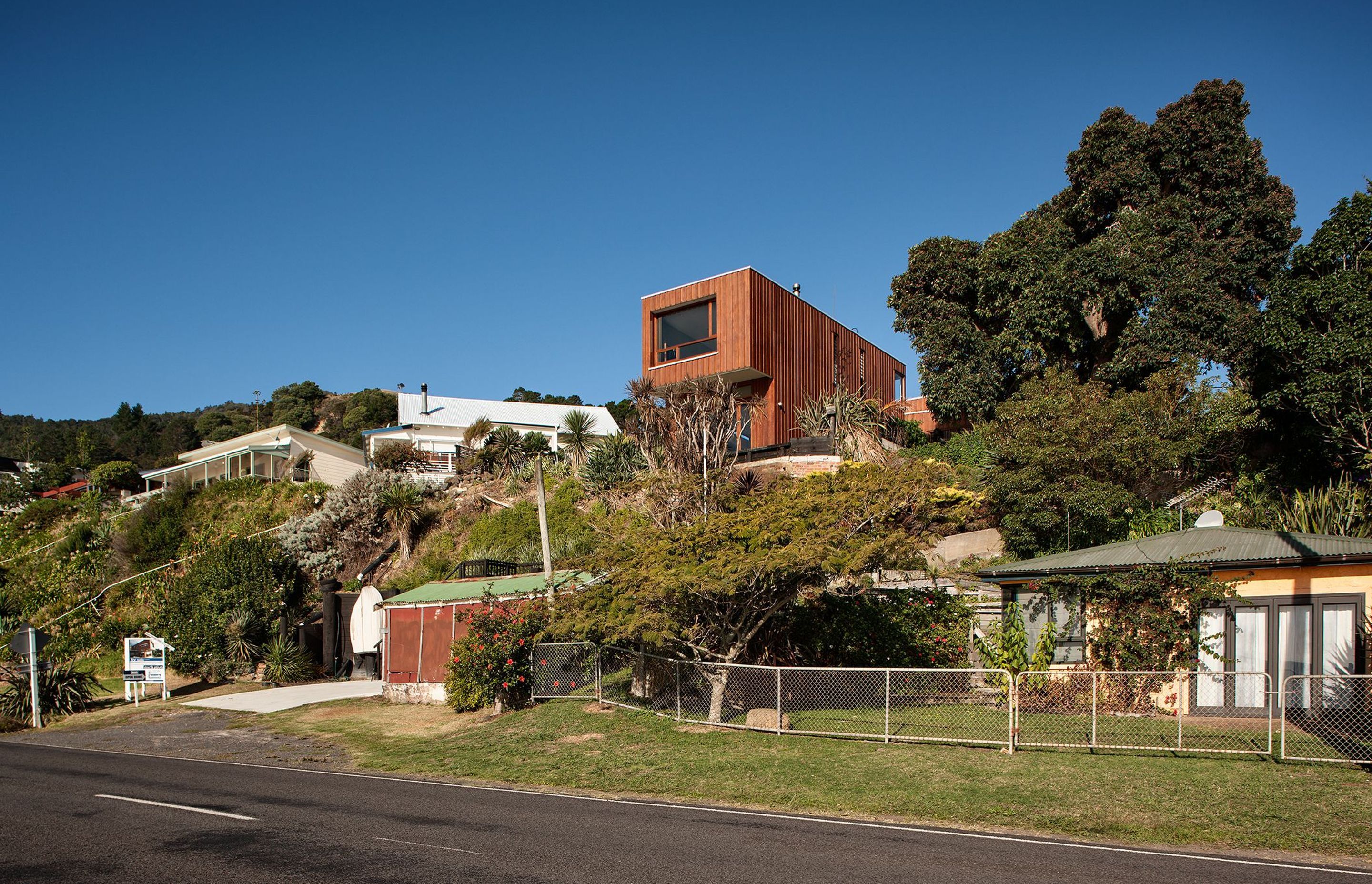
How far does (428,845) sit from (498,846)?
0.74m

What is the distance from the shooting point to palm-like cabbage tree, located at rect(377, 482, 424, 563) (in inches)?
1492

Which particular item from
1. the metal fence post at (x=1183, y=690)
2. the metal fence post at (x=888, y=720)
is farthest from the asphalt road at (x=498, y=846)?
the metal fence post at (x=1183, y=690)

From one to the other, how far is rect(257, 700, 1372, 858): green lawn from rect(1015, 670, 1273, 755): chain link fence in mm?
719

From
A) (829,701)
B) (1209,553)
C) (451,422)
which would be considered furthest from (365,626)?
(451,422)

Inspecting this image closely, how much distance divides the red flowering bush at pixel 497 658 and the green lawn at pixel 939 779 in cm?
197

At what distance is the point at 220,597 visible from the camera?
30375mm

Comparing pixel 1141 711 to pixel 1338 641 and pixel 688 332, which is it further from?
pixel 688 332

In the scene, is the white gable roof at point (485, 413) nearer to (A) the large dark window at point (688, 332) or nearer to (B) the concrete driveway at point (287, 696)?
(A) the large dark window at point (688, 332)

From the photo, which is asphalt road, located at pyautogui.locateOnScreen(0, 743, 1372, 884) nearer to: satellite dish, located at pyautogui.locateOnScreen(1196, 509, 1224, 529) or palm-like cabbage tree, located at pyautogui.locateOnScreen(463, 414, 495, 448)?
satellite dish, located at pyautogui.locateOnScreen(1196, 509, 1224, 529)

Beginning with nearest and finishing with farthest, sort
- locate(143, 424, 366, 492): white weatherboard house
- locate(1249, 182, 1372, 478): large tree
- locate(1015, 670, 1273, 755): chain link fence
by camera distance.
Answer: locate(1015, 670, 1273, 755): chain link fence
locate(1249, 182, 1372, 478): large tree
locate(143, 424, 366, 492): white weatherboard house

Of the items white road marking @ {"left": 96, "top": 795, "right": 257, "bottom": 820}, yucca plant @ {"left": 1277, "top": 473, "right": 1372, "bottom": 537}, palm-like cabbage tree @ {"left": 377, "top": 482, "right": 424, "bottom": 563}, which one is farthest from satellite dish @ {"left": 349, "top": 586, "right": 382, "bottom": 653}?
yucca plant @ {"left": 1277, "top": 473, "right": 1372, "bottom": 537}

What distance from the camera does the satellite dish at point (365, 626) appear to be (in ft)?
89.9

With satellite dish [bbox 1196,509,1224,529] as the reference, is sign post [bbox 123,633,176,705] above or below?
below

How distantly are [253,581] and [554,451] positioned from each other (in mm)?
16348
